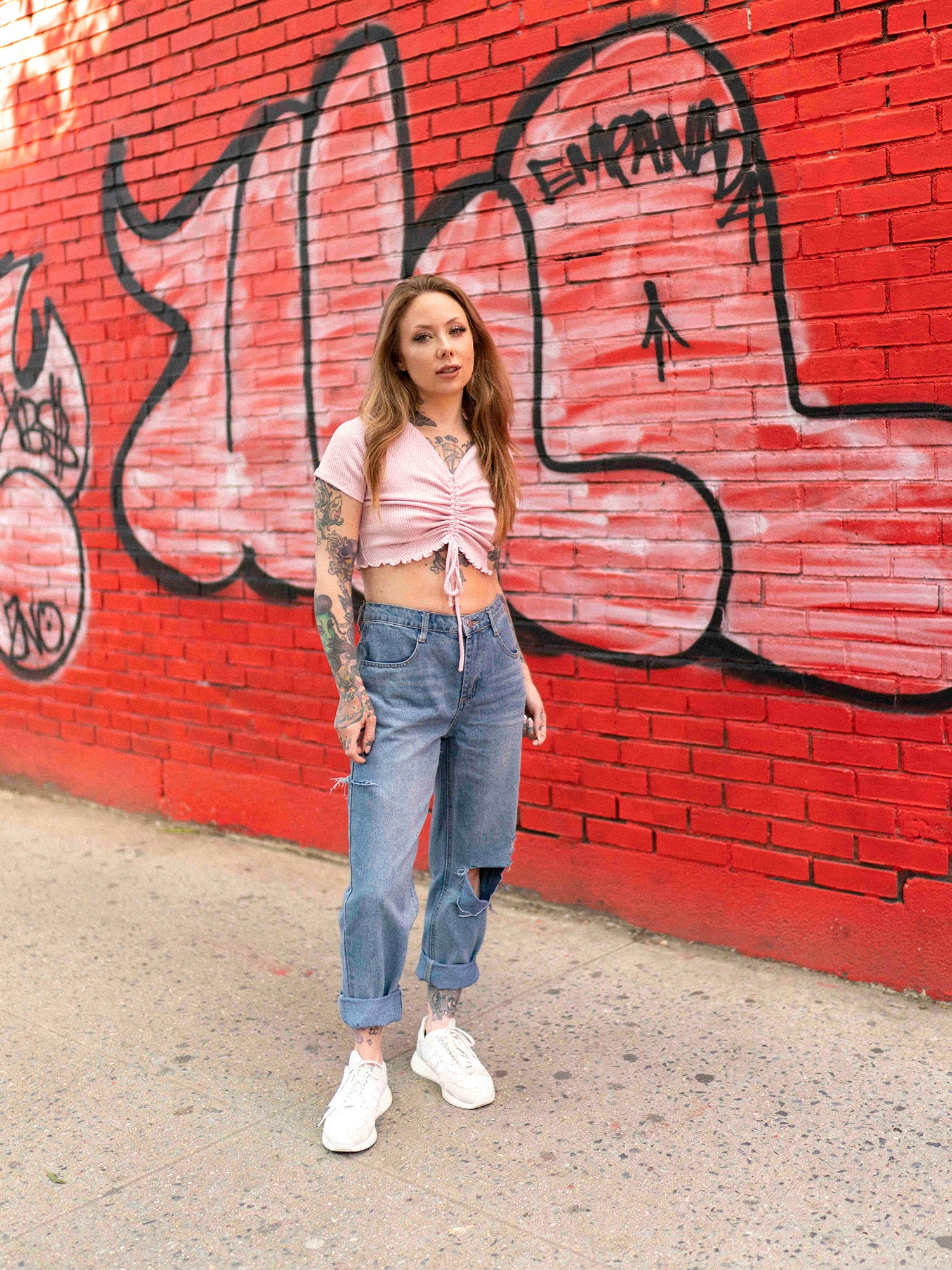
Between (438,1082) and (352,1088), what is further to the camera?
(438,1082)

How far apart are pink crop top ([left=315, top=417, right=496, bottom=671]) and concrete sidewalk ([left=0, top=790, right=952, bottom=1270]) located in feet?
3.63

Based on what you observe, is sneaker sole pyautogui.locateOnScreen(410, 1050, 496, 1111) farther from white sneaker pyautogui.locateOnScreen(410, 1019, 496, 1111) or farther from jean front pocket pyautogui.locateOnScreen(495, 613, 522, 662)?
jean front pocket pyautogui.locateOnScreen(495, 613, 522, 662)

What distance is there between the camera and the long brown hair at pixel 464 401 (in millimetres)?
2727

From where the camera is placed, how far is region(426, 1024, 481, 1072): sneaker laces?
9.62ft

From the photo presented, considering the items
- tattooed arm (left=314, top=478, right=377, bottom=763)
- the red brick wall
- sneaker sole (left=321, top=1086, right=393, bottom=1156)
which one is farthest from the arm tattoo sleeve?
the red brick wall

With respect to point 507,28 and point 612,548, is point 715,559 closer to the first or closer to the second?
point 612,548

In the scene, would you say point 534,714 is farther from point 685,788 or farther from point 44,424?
point 44,424

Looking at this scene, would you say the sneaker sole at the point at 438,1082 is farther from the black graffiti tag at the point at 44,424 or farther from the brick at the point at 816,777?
the black graffiti tag at the point at 44,424

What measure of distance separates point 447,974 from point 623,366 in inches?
74.8

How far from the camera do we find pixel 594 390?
3828 millimetres

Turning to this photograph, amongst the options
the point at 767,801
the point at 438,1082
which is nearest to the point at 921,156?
the point at 767,801

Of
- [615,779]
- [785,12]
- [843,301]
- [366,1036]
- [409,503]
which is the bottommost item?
[366,1036]

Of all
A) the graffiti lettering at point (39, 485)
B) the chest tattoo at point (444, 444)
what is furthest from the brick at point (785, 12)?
the graffiti lettering at point (39, 485)

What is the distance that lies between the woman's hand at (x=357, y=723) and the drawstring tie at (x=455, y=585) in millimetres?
229
